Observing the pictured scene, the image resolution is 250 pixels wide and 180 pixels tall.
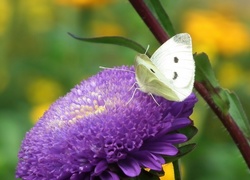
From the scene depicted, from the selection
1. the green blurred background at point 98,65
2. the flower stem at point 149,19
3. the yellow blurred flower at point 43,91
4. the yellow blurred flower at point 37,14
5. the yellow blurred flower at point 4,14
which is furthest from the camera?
the yellow blurred flower at point 37,14

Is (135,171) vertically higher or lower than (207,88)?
lower

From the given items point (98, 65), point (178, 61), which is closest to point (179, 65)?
point (178, 61)

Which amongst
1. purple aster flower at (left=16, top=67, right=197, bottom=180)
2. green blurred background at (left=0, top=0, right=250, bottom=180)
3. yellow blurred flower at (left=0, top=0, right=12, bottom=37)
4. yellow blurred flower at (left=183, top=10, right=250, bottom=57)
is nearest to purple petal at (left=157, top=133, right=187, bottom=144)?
purple aster flower at (left=16, top=67, right=197, bottom=180)

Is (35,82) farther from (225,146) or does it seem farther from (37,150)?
(37,150)

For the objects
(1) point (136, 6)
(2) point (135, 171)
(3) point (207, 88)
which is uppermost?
(1) point (136, 6)

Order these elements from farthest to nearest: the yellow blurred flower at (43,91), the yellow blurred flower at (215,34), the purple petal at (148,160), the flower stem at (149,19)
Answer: the yellow blurred flower at (43,91), the yellow blurred flower at (215,34), the flower stem at (149,19), the purple petal at (148,160)

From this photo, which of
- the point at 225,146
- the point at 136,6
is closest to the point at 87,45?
the point at 225,146

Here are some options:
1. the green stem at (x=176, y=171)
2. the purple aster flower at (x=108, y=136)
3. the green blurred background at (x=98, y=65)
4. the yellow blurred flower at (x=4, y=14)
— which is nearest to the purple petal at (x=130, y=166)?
the purple aster flower at (x=108, y=136)

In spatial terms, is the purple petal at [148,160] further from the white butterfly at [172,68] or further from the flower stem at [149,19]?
the flower stem at [149,19]
